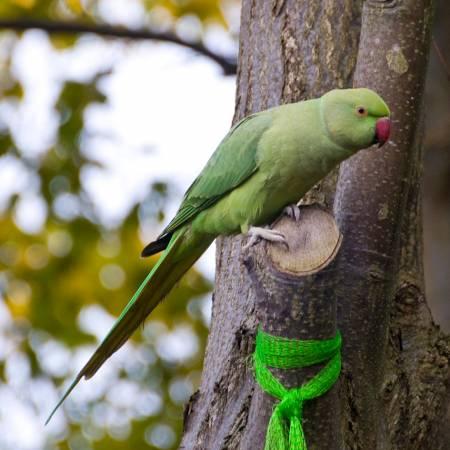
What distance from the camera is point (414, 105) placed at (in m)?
2.88

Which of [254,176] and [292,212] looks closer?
[292,212]

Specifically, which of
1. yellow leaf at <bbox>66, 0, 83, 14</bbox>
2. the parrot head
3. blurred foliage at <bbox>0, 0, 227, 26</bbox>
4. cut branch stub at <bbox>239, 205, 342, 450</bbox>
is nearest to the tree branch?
blurred foliage at <bbox>0, 0, 227, 26</bbox>

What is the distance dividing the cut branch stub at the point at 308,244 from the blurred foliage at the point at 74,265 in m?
3.72

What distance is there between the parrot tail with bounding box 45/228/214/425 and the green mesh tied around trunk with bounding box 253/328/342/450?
912mm

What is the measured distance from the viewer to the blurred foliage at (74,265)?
20.4ft

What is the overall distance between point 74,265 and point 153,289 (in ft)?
10.3

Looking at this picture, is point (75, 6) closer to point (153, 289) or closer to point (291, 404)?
point (153, 289)

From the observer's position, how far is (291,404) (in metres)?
2.40

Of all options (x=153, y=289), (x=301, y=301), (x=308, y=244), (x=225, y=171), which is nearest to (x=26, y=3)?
(x=225, y=171)

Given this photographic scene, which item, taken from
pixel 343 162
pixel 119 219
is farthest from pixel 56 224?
pixel 343 162

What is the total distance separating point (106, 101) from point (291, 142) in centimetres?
301

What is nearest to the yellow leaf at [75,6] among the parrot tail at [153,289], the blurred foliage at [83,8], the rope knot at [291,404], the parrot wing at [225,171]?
the blurred foliage at [83,8]

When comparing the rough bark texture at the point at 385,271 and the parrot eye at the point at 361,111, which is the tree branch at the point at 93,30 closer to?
the parrot eye at the point at 361,111

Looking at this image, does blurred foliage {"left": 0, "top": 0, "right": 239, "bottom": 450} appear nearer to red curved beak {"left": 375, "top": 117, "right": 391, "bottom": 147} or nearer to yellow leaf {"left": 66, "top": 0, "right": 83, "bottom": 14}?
yellow leaf {"left": 66, "top": 0, "right": 83, "bottom": 14}
